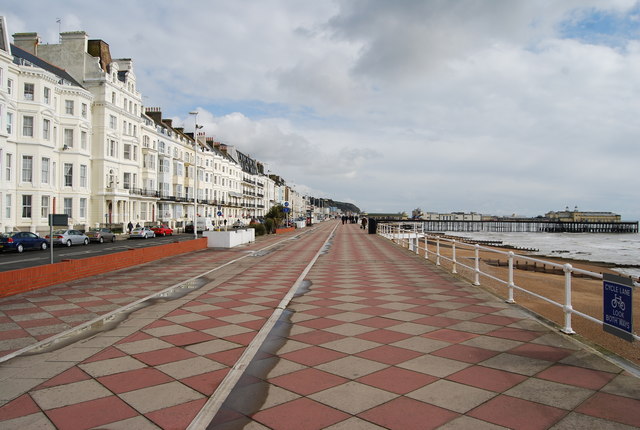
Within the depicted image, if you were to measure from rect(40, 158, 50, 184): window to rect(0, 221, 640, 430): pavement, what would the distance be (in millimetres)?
30148

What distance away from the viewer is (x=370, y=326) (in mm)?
6160

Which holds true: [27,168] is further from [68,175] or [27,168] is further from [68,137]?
[68,137]

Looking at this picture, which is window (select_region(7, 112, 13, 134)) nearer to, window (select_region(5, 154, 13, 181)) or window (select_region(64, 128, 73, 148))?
window (select_region(5, 154, 13, 181))

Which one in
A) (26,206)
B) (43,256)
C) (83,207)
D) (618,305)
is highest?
(83,207)

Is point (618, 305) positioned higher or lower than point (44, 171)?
lower

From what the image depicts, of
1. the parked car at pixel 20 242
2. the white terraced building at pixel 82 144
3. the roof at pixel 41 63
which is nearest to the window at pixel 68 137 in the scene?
the white terraced building at pixel 82 144

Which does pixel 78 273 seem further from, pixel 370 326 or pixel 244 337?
pixel 370 326

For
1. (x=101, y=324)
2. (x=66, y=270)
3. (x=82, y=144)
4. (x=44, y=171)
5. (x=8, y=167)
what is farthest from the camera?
(x=82, y=144)

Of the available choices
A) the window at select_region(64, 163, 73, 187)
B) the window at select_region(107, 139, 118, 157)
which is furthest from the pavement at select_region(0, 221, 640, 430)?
the window at select_region(107, 139, 118, 157)

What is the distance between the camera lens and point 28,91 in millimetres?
32688

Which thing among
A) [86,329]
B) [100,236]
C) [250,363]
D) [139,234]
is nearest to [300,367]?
[250,363]

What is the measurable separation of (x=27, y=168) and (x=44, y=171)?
1.44 m

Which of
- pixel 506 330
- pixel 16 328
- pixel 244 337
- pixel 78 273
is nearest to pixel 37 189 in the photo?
pixel 78 273

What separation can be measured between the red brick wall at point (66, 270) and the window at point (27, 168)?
2215 cm
